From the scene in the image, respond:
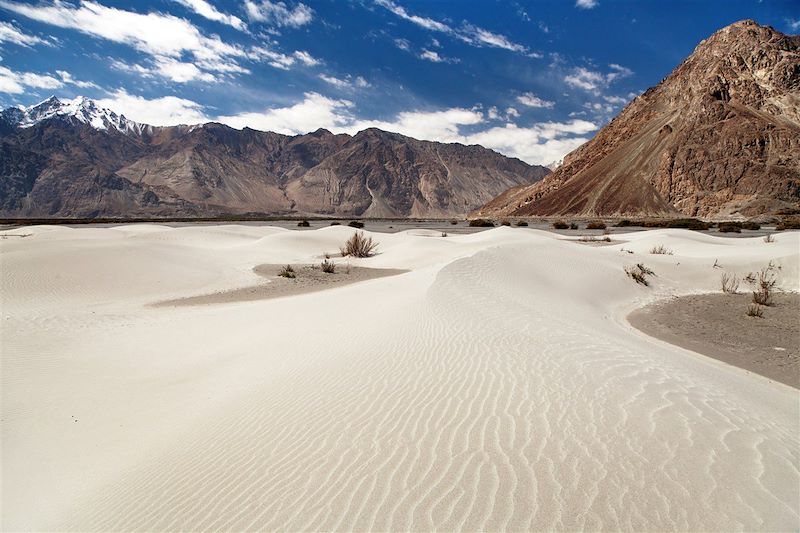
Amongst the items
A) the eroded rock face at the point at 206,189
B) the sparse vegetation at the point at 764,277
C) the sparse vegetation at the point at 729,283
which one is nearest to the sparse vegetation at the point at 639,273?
the sparse vegetation at the point at 729,283

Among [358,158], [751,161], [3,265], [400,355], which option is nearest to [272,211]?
[358,158]

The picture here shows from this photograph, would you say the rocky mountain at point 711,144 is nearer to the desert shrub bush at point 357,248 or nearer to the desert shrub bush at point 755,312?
the desert shrub bush at point 357,248

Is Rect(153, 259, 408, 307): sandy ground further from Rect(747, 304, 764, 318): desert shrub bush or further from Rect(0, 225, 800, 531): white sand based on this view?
Rect(747, 304, 764, 318): desert shrub bush

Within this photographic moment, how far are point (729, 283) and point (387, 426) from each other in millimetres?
14907

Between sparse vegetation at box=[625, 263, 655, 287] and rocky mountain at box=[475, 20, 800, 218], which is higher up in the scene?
rocky mountain at box=[475, 20, 800, 218]

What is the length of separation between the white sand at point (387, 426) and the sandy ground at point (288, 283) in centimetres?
352

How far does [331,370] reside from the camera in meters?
5.21

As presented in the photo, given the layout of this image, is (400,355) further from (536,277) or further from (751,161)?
(751,161)

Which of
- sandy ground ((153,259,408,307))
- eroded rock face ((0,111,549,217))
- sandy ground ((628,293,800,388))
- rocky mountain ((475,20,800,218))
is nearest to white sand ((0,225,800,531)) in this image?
sandy ground ((628,293,800,388))

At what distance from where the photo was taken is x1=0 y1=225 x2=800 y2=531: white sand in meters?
2.72

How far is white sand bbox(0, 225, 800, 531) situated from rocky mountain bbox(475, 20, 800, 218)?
207 feet

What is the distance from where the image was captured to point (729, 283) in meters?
14.0

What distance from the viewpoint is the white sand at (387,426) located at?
272 cm

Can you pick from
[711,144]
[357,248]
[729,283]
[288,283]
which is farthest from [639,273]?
[711,144]
